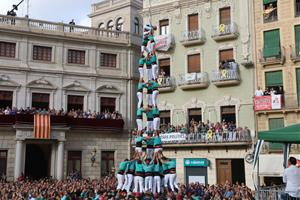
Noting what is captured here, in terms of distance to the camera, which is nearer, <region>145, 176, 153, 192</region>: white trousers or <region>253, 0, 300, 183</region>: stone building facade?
<region>145, 176, 153, 192</region>: white trousers

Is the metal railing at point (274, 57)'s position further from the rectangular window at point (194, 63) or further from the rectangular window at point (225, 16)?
the rectangular window at point (194, 63)

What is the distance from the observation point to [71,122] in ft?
115

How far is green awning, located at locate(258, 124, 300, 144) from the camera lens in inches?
461

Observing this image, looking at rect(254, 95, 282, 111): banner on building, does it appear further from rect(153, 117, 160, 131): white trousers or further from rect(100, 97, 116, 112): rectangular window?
rect(100, 97, 116, 112): rectangular window

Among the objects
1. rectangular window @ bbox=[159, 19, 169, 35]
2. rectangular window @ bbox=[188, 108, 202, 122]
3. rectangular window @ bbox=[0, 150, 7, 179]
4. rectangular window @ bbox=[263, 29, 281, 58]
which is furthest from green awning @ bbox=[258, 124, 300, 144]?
rectangular window @ bbox=[0, 150, 7, 179]

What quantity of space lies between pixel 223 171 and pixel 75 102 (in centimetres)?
1462

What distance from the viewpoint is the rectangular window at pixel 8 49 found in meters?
34.6

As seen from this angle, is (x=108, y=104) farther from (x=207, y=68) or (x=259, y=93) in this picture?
(x=259, y=93)

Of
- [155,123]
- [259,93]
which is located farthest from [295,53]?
[155,123]

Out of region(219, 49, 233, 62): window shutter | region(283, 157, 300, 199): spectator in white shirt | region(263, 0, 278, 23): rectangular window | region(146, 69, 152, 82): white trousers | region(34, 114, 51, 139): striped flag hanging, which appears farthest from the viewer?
region(34, 114, 51, 139): striped flag hanging

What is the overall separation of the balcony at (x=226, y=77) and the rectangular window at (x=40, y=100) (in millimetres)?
14713

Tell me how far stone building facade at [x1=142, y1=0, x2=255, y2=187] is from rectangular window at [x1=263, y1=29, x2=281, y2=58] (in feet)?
3.97

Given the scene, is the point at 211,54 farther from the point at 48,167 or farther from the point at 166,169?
the point at 48,167

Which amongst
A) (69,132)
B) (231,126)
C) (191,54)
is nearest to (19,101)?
(69,132)
